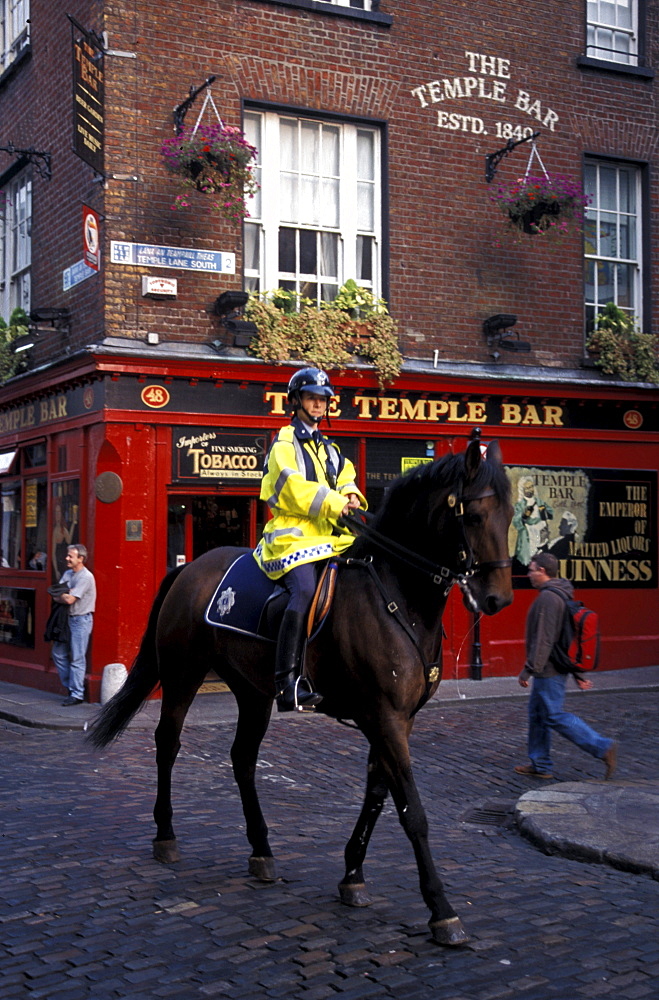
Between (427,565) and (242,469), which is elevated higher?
(242,469)

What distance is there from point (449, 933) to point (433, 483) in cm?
215

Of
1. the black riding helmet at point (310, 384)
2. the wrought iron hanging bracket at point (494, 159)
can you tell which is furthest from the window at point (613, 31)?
the black riding helmet at point (310, 384)

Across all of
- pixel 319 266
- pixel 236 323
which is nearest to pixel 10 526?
pixel 236 323

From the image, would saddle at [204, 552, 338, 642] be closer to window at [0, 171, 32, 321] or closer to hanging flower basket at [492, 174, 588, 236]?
hanging flower basket at [492, 174, 588, 236]

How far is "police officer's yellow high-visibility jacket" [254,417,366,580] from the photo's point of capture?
581 centimetres

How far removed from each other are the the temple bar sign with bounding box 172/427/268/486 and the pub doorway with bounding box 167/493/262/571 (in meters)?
0.37

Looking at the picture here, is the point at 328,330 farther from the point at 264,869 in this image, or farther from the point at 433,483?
the point at 264,869

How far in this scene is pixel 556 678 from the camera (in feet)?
29.1

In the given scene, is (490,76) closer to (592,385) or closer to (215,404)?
(592,385)

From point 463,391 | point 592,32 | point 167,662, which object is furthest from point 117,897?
point 592,32

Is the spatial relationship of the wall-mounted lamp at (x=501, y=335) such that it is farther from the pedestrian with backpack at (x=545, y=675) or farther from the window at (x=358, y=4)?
the pedestrian with backpack at (x=545, y=675)

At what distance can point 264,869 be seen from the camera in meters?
5.85

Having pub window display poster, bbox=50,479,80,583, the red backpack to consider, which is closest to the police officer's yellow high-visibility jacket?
the red backpack

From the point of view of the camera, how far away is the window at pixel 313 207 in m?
14.7
